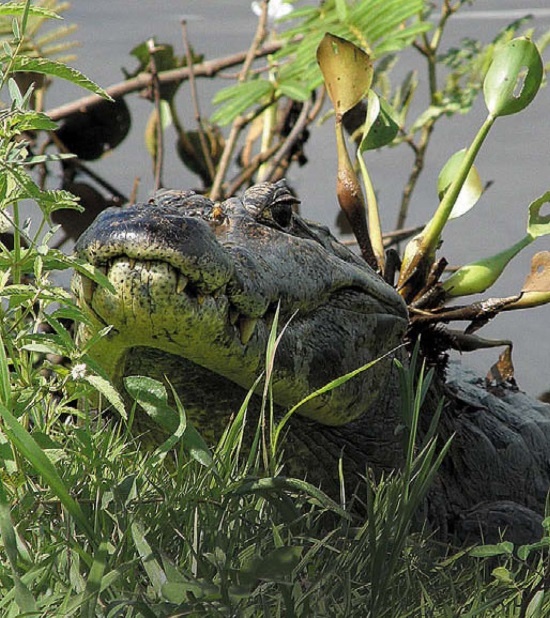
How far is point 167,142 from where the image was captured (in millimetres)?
4750

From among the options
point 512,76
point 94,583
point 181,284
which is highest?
point 512,76

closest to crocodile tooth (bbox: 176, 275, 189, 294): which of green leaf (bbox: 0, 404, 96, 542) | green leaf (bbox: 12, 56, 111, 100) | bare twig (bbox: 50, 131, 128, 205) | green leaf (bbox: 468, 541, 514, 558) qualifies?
green leaf (bbox: 12, 56, 111, 100)

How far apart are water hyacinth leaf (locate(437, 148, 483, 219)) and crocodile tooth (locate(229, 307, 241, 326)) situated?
4.08ft

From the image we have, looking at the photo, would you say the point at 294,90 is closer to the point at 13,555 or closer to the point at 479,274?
the point at 479,274

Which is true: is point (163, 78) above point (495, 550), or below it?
above

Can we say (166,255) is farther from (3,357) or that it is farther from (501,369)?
(501,369)

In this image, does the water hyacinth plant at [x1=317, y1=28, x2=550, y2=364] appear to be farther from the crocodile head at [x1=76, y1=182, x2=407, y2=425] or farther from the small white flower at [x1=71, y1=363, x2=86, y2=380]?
the small white flower at [x1=71, y1=363, x2=86, y2=380]

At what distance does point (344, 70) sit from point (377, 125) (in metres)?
0.16

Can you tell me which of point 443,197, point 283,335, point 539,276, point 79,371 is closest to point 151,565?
point 79,371

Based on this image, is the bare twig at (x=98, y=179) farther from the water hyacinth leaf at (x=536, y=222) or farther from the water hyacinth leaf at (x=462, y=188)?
the water hyacinth leaf at (x=536, y=222)

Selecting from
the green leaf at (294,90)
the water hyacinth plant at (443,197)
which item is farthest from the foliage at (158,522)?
the green leaf at (294,90)

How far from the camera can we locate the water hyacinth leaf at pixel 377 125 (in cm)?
245

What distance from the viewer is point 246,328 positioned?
4.79ft

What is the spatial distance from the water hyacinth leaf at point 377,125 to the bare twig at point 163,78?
158cm
